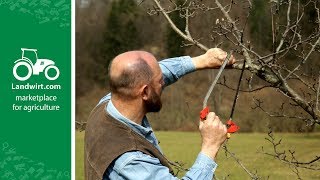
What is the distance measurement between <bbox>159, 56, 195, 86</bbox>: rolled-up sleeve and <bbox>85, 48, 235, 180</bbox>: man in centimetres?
52

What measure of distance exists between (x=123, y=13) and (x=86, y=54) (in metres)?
1.00

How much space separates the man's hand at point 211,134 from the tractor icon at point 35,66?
5.80 m

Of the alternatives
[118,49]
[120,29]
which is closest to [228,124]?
[118,49]

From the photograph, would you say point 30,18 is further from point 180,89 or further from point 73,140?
point 180,89

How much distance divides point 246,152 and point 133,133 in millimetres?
6034

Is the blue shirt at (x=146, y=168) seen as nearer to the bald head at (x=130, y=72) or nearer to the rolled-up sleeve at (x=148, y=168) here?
the rolled-up sleeve at (x=148, y=168)

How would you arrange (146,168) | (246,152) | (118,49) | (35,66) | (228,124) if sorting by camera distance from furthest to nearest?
1. (118,49)
2. (246,152)
3. (35,66)
4. (228,124)
5. (146,168)

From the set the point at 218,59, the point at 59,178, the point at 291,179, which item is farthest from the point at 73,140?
the point at 218,59

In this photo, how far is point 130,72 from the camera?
2160 millimetres

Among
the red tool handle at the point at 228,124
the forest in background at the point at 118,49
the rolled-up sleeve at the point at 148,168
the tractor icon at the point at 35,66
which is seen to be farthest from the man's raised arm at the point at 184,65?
the tractor icon at the point at 35,66

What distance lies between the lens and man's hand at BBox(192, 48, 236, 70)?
2674 millimetres

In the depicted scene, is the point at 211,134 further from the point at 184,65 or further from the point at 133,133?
the point at 184,65

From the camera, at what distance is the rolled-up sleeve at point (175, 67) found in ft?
9.10

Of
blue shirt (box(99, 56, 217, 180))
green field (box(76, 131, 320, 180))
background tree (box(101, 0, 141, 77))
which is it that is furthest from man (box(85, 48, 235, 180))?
background tree (box(101, 0, 141, 77))
